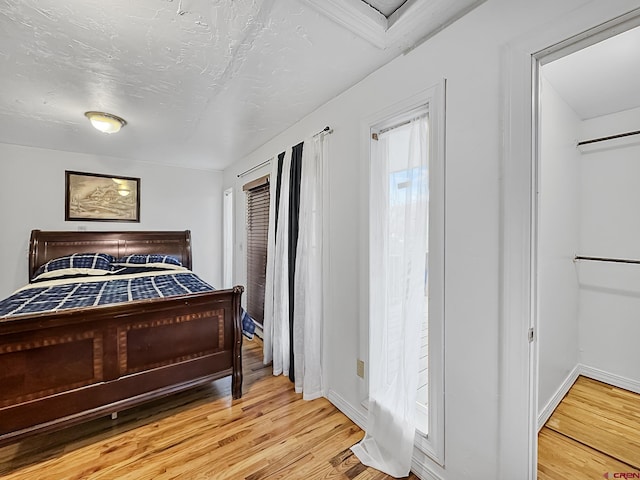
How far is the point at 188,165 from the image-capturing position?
440 cm

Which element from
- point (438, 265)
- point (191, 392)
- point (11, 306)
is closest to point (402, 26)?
point (438, 265)

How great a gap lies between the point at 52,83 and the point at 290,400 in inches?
114

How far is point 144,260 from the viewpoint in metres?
3.77

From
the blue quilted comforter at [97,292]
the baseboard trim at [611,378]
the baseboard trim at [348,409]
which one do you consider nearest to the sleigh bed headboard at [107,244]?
the blue quilted comforter at [97,292]

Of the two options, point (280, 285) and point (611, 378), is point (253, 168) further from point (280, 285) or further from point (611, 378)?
point (611, 378)

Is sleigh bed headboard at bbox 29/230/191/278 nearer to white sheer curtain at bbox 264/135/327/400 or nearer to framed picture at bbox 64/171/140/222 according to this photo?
framed picture at bbox 64/171/140/222

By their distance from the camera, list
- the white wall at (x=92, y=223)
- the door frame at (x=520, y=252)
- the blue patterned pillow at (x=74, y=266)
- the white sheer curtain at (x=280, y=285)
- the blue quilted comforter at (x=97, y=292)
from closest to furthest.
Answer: the door frame at (x=520, y=252)
the blue quilted comforter at (x=97, y=292)
the white sheer curtain at (x=280, y=285)
the blue patterned pillow at (x=74, y=266)
the white wall at (x=92, y=223)

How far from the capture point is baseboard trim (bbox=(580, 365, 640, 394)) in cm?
222

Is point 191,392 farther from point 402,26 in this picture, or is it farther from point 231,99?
point 402,26

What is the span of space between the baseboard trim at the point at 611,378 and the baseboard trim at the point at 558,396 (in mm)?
49

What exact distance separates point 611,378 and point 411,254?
2261 mm

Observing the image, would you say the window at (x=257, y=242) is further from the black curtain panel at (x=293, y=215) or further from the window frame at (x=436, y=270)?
the window frame at (x=436, y=270)

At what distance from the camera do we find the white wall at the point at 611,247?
7.29 ft

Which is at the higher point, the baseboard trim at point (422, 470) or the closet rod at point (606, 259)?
the closet rod at point (606, 259)
